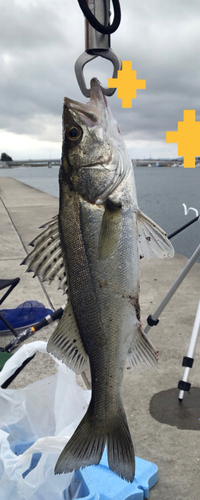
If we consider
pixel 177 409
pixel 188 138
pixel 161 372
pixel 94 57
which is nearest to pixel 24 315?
pixel 161 372

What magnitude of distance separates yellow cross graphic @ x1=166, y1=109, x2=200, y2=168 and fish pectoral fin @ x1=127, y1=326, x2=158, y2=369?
0.59 m

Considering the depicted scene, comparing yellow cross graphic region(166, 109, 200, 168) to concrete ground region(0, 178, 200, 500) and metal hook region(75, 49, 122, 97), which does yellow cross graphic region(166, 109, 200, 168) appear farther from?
concrete ground region(0, 178, 200, 500)

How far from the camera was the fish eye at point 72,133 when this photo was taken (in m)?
1.30

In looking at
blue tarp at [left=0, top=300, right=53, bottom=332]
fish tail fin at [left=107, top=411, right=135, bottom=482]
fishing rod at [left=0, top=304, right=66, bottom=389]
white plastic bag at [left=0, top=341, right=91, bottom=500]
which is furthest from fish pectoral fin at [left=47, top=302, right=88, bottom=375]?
blue tarp at [left=0, top=300, right=53, bottom=332]

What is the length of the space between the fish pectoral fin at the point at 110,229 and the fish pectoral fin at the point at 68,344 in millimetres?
242

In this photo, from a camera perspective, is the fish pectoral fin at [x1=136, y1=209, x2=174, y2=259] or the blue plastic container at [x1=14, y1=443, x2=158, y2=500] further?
the blue plastic container at [x1=14, y1=443, x2=158, y2=500]

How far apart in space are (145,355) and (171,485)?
1.63 metres

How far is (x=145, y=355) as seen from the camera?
1363 mm

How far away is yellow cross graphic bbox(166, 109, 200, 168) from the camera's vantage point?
129 cm

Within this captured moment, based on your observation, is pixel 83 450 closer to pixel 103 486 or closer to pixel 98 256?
pixel 98 256

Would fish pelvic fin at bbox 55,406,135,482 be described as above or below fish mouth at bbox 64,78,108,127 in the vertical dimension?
below

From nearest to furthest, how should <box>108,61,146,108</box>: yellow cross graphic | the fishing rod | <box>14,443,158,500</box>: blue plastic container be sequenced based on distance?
<box>108,61,146,108</box>: yellow cross graphic → <box>14,443,158,500</box>: blue plastic container → the fishing rod

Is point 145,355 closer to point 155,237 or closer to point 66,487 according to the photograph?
point 155,237

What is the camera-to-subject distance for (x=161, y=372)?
3787 mm
